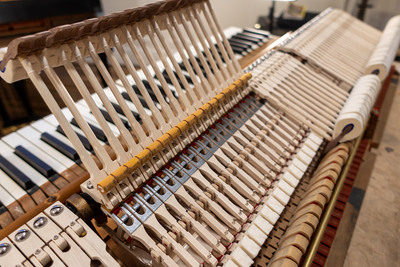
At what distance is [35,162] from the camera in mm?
1515

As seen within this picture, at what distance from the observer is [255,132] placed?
1.58 m

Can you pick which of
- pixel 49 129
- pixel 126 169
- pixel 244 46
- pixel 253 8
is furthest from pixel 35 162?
pixel 253 8

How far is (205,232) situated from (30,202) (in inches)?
38.7

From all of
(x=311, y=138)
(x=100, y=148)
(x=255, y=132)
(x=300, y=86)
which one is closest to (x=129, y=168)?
(x=100, y=148)

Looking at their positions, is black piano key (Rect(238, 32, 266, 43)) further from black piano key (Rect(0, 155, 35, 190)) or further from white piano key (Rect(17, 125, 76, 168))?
black piano key (Rect(0, 155, 35, 190))

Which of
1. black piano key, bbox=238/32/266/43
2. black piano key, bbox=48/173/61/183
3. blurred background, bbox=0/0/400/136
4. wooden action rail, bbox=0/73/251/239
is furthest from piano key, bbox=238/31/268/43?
black piano key, bbox=48/173/61/183

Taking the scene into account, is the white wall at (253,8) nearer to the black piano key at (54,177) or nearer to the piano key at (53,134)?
the piano key at (53,134)

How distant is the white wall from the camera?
5.24m

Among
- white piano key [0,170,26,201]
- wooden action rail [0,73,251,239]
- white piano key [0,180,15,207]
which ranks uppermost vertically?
wooden action rail [0,73,251,239]

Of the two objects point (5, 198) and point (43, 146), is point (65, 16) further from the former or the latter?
point (5, 198)

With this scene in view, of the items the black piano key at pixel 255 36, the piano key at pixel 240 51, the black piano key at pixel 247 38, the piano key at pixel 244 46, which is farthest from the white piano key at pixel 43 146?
the black piano key at pixel 255 36

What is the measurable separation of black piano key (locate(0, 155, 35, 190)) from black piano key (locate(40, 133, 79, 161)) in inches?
9.8

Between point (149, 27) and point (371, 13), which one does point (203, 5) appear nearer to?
point (149, 27)

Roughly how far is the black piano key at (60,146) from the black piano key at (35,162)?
128 millimetres
